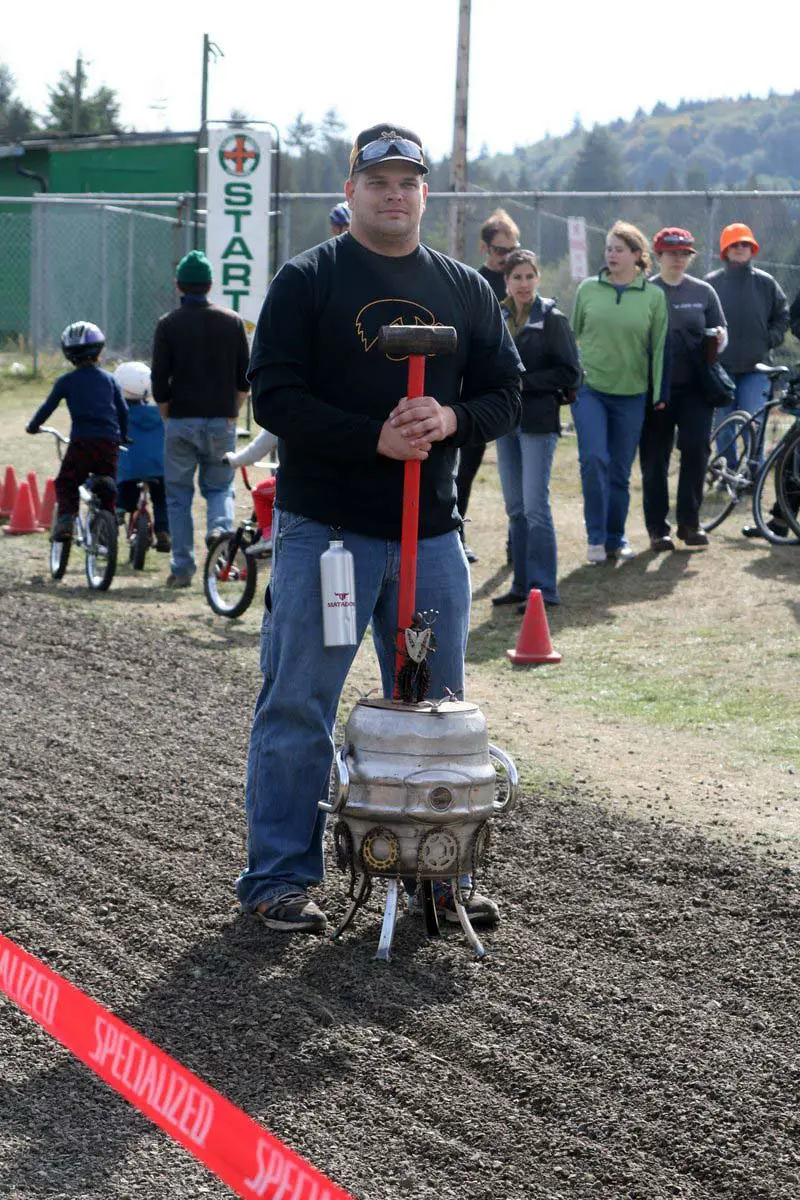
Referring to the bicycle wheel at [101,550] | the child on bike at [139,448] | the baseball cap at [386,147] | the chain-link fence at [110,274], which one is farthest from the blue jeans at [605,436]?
the chain-link fence at [110,274]

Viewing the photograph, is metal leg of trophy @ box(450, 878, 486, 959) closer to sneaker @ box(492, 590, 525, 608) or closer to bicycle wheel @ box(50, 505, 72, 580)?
sneaker @ box(492, 590, 525, 608)

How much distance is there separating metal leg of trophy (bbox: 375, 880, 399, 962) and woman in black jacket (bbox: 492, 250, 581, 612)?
6014 millimetres

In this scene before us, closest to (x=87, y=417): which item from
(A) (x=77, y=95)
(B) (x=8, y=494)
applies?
(B) (x=8, y=494)

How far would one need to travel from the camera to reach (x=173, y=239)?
26.8 meters

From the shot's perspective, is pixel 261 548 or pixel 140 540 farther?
pixel 140 540

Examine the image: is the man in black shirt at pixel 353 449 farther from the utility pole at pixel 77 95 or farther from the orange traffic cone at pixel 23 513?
the utility pole at pixel 77 95

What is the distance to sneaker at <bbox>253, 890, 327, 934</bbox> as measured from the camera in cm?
482

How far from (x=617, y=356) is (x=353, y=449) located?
7162mm

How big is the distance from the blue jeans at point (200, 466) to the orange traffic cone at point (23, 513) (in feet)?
10.1

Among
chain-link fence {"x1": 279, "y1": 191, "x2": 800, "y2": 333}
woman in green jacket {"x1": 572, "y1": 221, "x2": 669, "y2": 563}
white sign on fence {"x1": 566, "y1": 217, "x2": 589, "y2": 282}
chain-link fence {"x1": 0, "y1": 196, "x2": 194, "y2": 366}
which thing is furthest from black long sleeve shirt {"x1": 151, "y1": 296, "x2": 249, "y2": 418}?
chain-link fence {"x1": 0, "y1": 196, "x2": 194, "y2": 366}

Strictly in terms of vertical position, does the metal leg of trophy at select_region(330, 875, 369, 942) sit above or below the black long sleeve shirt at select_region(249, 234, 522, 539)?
below

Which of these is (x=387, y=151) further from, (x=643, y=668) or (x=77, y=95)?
(x=77, y=95)

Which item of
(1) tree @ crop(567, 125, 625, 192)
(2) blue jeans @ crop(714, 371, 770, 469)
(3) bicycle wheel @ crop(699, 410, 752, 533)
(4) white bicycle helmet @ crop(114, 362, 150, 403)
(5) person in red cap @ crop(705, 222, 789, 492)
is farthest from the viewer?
(1) tree @ crop(567, 125, 625, 192)

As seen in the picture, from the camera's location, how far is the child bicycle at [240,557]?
10312 mm
